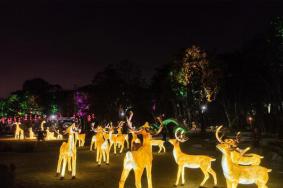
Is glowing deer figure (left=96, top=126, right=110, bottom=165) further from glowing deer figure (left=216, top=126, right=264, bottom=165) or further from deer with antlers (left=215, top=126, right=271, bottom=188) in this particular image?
deer with antlers (left=215, top=126, right=271, bottom=188)

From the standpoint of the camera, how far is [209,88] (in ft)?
125

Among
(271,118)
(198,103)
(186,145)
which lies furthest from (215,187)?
(271,118)

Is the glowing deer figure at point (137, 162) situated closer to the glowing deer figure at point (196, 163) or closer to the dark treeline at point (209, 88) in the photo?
the glowing deer figure at point (196, 163)

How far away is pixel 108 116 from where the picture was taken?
51.9 metres

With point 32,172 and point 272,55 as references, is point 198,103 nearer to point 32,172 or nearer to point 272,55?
point 272,55

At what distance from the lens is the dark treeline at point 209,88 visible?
A: 37.8 meters

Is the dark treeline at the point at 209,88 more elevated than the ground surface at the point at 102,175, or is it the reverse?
the dark treeline at the point at 209,88

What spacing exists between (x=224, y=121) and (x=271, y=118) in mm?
24847

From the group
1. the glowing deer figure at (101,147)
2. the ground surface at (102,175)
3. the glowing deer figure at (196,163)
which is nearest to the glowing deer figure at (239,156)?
the glowing deer figure at (196,163)

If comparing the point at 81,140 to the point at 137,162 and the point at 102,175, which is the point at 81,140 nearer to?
→ the point at 102,175

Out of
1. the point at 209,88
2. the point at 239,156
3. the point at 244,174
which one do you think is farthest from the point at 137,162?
the point at 209,88

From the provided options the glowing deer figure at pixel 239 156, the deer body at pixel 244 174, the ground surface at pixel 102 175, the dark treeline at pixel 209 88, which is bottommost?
the ground surface at pixel 102 175

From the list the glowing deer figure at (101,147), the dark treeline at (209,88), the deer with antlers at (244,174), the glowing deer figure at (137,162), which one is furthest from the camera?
the dark treeline at (209,88)

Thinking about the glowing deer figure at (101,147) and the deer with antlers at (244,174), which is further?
the glowing deer figure at (101,147)
